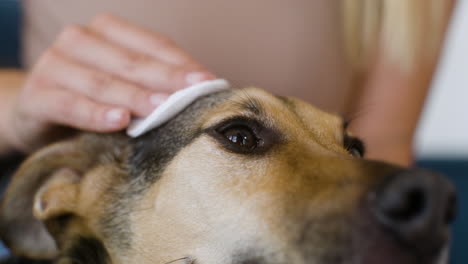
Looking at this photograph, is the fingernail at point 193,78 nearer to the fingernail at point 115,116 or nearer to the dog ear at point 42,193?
the fingernail at point 115,116

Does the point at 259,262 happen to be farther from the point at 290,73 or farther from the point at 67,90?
the point at 290,73

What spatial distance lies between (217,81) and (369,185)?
A: 0.76 meters

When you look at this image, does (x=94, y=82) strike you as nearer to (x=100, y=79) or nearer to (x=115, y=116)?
(x=100, y=79)

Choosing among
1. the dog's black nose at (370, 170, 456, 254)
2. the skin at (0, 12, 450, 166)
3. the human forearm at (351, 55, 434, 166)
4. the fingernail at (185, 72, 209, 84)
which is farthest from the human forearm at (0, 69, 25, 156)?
the human forearm at (351, 55, 434, 166)

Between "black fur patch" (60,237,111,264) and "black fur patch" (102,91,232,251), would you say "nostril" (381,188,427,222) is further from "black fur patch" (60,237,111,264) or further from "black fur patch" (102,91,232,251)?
"black fur patch" (60,237,111,264)

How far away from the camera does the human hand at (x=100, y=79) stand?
1.61m

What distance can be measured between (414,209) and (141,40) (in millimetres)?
1258

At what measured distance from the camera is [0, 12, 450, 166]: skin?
5.30 ft

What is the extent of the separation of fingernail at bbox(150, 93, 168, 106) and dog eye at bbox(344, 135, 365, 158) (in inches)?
29.6

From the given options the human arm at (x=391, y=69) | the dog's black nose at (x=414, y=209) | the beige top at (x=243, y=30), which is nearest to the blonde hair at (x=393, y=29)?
the human arm at (x=391, y=69)

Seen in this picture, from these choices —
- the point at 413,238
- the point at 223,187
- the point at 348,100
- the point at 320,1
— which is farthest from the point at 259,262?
the point at 348,100

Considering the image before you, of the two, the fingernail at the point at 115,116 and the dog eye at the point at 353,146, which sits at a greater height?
the fingernail at the point at 115,116

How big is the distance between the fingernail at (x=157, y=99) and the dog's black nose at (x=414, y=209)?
2.82 ft

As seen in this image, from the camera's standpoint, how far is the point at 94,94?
166cm
